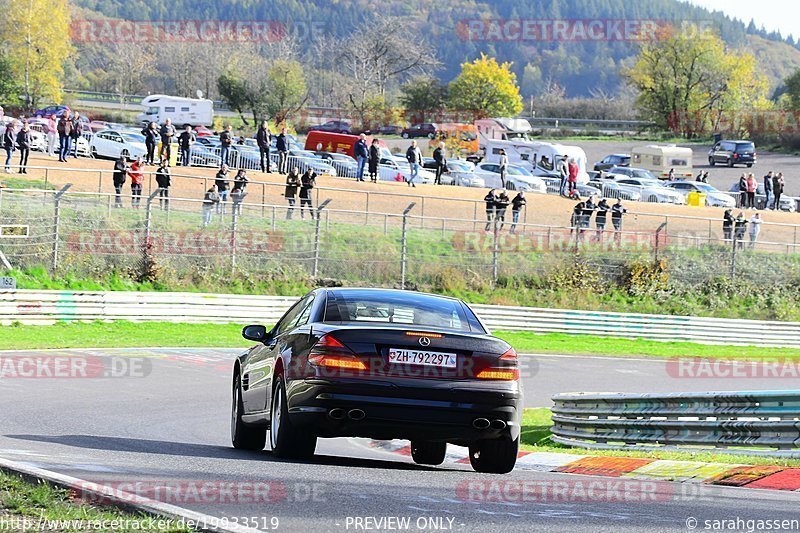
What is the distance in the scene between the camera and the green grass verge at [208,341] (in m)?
25.3

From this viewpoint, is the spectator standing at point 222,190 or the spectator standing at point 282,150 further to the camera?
the spectator standing at point 282,150

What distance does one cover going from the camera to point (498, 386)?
9.16m

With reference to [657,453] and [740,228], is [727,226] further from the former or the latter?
[657,453]

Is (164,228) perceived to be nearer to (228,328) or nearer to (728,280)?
(228,328)

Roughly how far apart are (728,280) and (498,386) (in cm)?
3145

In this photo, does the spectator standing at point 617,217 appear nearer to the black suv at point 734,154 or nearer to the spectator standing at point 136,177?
the spectator standing at point 136,177

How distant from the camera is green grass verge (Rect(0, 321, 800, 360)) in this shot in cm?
2531

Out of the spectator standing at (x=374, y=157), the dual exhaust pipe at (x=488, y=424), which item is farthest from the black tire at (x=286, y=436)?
the spectator standing at (x=374, y=157)

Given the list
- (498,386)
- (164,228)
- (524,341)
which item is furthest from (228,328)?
(498,386)

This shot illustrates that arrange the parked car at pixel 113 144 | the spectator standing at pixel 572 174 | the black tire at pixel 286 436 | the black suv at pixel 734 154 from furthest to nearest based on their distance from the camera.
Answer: the black suv at pixel 734 154
the spectator standing at pixel 572 174
the parked car at pixel 113 144
the black tire at pixel 286 436

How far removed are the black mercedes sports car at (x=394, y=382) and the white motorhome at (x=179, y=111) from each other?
81.4 m

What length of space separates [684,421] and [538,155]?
53.4 m

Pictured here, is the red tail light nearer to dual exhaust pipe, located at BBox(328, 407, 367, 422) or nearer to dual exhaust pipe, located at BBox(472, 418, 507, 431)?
dual exhaust pipe, located at BBox(328, 407, 367, 422)

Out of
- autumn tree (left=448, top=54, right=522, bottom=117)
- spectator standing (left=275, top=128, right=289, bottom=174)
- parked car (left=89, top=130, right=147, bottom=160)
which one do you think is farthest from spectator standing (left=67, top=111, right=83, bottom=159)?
autumn tree (left=448, top=54, right=522, bottom=117)
